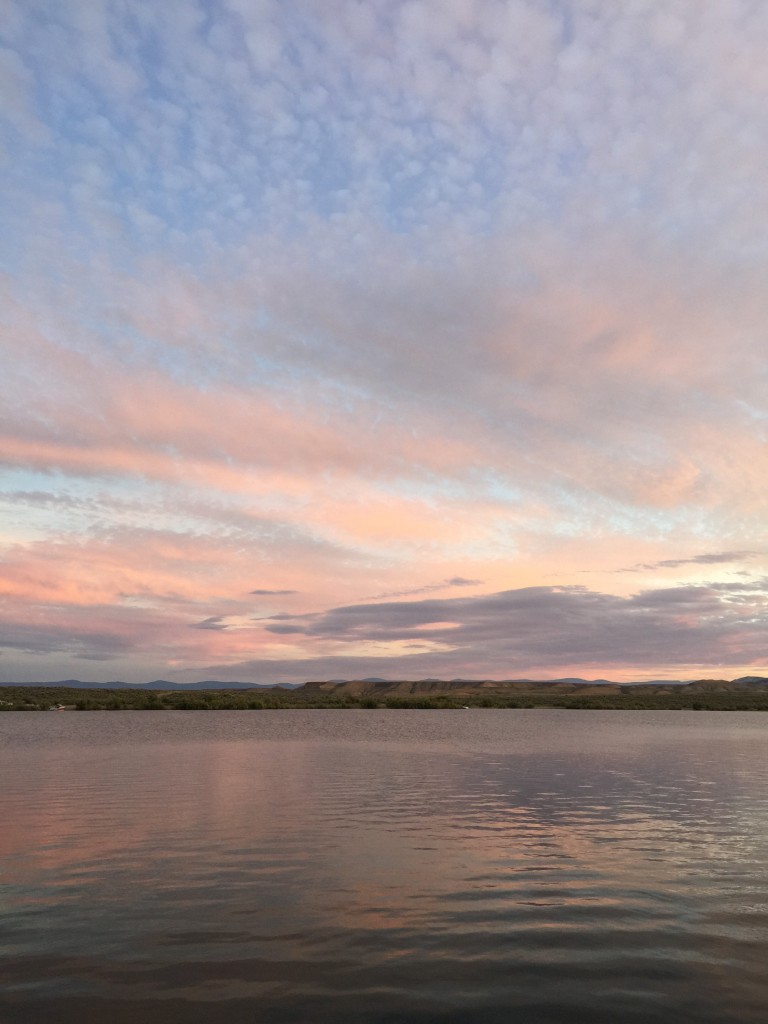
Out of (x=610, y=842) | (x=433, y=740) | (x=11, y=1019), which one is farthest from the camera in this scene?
(x=433, y=740)

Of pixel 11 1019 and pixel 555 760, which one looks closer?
pixel 11 1019

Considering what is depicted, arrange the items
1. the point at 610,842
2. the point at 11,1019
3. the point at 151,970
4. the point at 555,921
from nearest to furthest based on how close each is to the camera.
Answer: the point at 11,1019
the point at 151,970
the point at 555,921
the point at 610,842

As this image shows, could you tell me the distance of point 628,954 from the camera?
13.0 meters

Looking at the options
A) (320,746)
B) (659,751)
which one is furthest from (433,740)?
(659,751)

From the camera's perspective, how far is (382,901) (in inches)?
641

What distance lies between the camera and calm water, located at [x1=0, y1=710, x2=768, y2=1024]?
11.1 m

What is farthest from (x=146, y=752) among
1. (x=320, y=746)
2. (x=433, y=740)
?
(x=433, y=740)

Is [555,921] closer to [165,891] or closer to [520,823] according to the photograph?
[165,891]

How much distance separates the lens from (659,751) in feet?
186

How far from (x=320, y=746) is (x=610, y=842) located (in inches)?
1581

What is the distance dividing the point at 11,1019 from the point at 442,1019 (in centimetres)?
597

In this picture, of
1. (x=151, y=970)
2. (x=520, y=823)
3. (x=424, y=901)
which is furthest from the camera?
(x=520, y=823)

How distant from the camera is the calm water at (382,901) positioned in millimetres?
11125

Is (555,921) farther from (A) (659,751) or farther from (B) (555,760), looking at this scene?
(A) (659,751)
